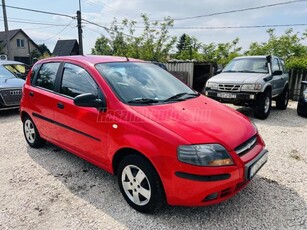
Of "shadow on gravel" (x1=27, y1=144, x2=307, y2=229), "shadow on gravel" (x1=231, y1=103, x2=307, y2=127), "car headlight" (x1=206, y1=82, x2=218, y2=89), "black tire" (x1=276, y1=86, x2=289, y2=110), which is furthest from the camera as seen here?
"black tire" (x1=276, y1=86, x2=289, y2=110)

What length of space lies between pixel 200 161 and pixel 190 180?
19cm

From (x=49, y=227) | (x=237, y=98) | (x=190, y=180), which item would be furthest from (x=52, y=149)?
(x=237, y=98)

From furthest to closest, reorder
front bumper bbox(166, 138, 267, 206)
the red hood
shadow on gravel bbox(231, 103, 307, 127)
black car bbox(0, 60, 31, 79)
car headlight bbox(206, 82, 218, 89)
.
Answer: black car bbox(0, 60, 31, 79) → car headlight bbox(206, 82, 218, 89) → shadow on gravel bbox(231, 103, 307, 127) → the red hood → front bumper bbox(166, 138, 267, 206)

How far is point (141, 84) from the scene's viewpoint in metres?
3.15

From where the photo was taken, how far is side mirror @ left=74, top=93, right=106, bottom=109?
9.09 ft

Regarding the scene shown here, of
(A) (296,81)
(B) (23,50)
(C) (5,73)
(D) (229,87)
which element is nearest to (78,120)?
(D) (229,87)

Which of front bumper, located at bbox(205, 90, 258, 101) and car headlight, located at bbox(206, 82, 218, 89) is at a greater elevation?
car headlight, located at bbox(206, 82, 218, 89)

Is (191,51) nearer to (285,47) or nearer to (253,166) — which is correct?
(285,47)

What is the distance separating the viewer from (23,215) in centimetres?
268

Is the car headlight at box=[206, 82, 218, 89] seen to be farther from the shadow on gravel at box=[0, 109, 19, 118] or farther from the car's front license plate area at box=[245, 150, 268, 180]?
the shadow on gravel at box=[0, 109, 19, 118]

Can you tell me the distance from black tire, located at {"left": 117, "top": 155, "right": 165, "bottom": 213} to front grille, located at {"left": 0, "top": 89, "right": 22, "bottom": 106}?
5.89m

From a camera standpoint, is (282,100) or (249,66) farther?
(282,100)

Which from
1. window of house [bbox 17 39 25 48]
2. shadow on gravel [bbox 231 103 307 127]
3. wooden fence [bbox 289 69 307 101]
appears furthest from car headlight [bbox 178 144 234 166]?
window of house [bbox 17 39 25 48]

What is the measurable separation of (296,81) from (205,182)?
32.9 ft
